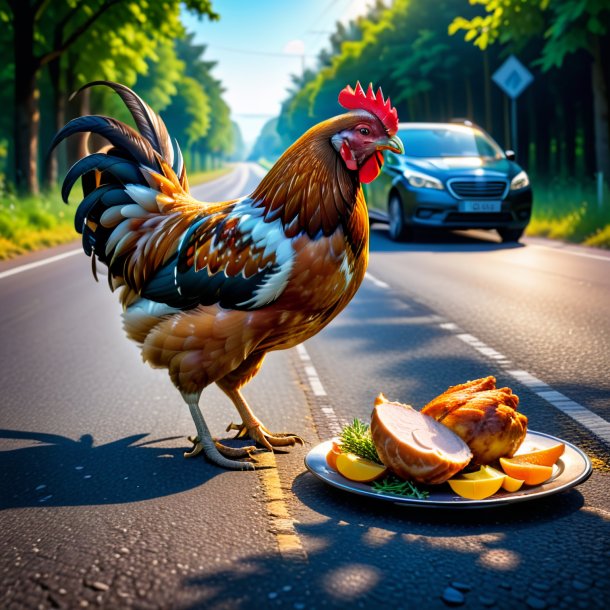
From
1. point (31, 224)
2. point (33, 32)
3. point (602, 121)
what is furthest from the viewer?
point (33, 32)

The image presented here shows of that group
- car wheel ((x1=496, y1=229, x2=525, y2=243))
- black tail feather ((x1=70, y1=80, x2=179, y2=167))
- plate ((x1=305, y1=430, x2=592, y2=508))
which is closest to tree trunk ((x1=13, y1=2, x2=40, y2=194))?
car wheel ((x1=496, y1=229, x2=525, y2=243))

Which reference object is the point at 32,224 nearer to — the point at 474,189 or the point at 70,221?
the point at 70,221

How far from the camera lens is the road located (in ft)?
10.6

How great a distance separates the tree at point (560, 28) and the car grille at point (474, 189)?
399 cm

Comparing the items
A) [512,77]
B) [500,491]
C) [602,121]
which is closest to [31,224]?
[512,77]

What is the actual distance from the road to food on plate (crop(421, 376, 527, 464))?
0.29 metres

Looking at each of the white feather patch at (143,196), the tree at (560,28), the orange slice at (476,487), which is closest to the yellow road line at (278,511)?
the orange slice at (476,487)

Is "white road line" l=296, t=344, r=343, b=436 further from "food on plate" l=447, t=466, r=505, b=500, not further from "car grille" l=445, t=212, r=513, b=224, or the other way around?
"car grille" l=445, t=212, r=513, b=224

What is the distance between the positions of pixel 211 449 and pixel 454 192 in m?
12.7

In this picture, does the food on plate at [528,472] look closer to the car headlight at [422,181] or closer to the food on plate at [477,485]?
the food on plate at [477,485]

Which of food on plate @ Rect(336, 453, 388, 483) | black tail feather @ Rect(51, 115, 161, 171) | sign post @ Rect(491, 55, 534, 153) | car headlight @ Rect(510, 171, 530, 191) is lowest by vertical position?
food on plate @ Rect(336, 453, 388, 483)

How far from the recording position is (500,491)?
3.97 meters

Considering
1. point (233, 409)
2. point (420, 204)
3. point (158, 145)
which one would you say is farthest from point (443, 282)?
point (158, 145)

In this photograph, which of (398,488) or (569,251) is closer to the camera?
(398,488)
